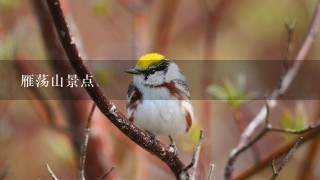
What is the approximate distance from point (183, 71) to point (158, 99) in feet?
4.28

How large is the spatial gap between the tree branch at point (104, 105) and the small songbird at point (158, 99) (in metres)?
0.26

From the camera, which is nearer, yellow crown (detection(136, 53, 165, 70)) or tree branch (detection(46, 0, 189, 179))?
tree branch (detection(46, 0, 189, 179))

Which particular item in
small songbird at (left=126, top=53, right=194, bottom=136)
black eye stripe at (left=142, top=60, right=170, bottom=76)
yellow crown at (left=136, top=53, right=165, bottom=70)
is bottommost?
small songbird at (left=126, top=53, right=194, bottom=136)

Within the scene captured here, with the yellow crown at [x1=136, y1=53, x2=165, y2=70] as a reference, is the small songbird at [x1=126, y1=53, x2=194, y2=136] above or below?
below

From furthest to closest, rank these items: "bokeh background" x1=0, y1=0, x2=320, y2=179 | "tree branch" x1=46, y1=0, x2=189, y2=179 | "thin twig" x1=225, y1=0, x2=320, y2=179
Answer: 1. "bokeh background" x1=0, y1=0, x2=320, y2=179
2. "thin twig" x1=225, y1=0, x2=320, y2=179
3. "tree branch" x1=46, y1=0, x2=189, y2=179

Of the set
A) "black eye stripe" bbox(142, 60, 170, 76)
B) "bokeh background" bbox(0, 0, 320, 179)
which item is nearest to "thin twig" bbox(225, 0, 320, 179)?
"bokeh background" bbox(0, 0, 320, 179)

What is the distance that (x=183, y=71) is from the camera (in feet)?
10.2

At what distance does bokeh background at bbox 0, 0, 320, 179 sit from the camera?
2125mm

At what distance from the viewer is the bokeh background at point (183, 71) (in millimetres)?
2125

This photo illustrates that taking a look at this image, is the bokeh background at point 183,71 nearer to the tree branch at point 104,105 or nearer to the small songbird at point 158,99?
the small songbird at point 158,99

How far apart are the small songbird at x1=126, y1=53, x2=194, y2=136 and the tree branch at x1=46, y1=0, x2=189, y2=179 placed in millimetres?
263

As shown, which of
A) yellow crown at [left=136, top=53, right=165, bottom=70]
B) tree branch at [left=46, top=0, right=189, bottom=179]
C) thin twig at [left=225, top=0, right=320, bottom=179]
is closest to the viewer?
tree branch at [left=46, top=0, right=189, bottom=179]

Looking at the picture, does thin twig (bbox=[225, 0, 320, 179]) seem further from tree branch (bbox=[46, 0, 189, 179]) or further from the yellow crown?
the yellow crown

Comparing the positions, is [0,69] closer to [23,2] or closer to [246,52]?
[23,2]
